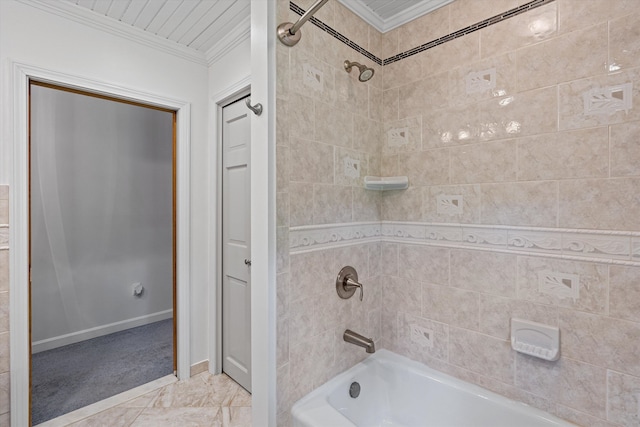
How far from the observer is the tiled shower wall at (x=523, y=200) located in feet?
3.50

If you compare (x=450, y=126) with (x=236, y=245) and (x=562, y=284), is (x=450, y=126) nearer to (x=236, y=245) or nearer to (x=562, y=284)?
(x=562, y=284)

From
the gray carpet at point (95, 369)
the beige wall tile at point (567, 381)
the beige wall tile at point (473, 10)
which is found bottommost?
the gray carpet at point (95, 369)

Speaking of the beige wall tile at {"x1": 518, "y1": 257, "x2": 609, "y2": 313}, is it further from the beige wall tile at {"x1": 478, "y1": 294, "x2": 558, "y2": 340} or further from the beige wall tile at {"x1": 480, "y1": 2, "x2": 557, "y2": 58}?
the beige wall tile at {"x1": 480, "y1": 2, "x2": 557, "y2": 58}

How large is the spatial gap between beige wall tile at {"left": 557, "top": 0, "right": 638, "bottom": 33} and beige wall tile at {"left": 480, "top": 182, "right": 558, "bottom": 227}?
0.62m

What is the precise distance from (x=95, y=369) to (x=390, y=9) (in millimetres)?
3383

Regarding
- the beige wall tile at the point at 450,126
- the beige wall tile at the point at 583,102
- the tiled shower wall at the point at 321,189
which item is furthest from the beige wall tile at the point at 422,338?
the beige wall tile at the point at 583,102

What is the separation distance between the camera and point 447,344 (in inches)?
59.1

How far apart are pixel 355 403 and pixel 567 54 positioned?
184cm

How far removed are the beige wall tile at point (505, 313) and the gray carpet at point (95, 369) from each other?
2.38m

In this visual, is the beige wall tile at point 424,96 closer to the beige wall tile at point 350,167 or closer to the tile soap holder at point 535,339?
the beige wall tile at point 350,167

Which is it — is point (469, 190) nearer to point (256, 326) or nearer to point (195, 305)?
point (256, 326)

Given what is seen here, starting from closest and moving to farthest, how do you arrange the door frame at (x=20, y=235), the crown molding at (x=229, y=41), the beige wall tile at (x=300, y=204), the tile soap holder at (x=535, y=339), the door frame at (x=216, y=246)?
the tile soap holder at (x=535, y=339) < the beige wall tile at (x=300, y=204) < the door frame at (x=20, y=235) < the crown molding at (x=229, y=41) < the door frame at (x=216, y=246)

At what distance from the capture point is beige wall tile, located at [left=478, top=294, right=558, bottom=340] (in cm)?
122

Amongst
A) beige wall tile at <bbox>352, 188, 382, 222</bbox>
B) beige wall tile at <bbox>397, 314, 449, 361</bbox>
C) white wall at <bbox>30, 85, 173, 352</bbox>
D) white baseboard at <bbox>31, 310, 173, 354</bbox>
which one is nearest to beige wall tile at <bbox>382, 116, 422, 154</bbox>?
beige wall tile at <bbox>352, 188, 382, 222</bbox>
